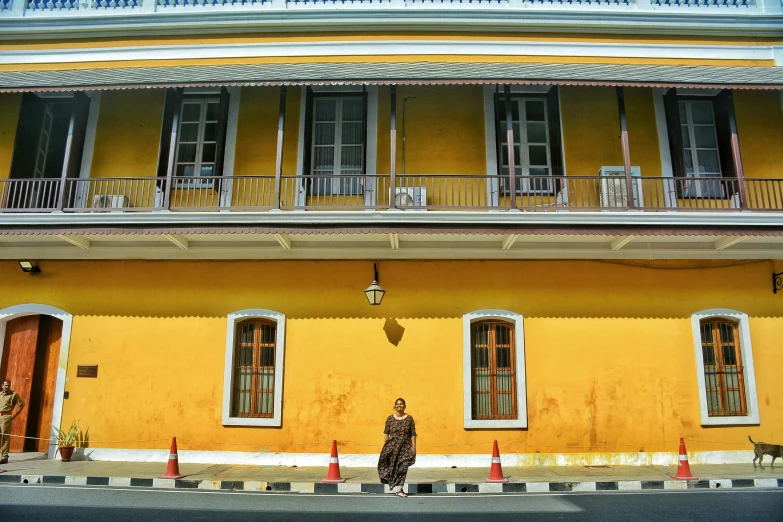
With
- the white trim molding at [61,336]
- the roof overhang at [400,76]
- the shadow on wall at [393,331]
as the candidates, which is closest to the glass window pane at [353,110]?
the roof overhang at [400,76]

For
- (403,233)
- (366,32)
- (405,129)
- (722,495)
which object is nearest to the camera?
(722,495)

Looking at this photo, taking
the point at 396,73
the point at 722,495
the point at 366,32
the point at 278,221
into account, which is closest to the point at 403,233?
the point at 278,221

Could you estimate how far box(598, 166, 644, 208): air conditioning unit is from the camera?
1055cm

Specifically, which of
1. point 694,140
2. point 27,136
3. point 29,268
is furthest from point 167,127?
point 694,140

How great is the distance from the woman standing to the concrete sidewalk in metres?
0.39

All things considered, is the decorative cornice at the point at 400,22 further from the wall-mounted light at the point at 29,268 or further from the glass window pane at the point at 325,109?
the wall-mounted light at the point at 29,268

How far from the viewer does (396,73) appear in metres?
10.4

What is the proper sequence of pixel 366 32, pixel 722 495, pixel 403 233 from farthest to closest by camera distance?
pixel 366 32
pixel 403 233
pixel 722 495

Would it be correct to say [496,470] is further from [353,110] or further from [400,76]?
[353,110]

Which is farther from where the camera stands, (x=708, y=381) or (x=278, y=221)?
(x=708, y=381)

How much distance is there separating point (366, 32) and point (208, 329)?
6.73 metres

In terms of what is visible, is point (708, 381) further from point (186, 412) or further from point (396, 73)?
point (186, 412)

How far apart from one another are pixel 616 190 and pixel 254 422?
7.61 m

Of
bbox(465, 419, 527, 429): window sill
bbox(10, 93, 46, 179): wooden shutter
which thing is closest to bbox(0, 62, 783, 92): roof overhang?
bbox(10, 93, 46, 179): wooden shutter
